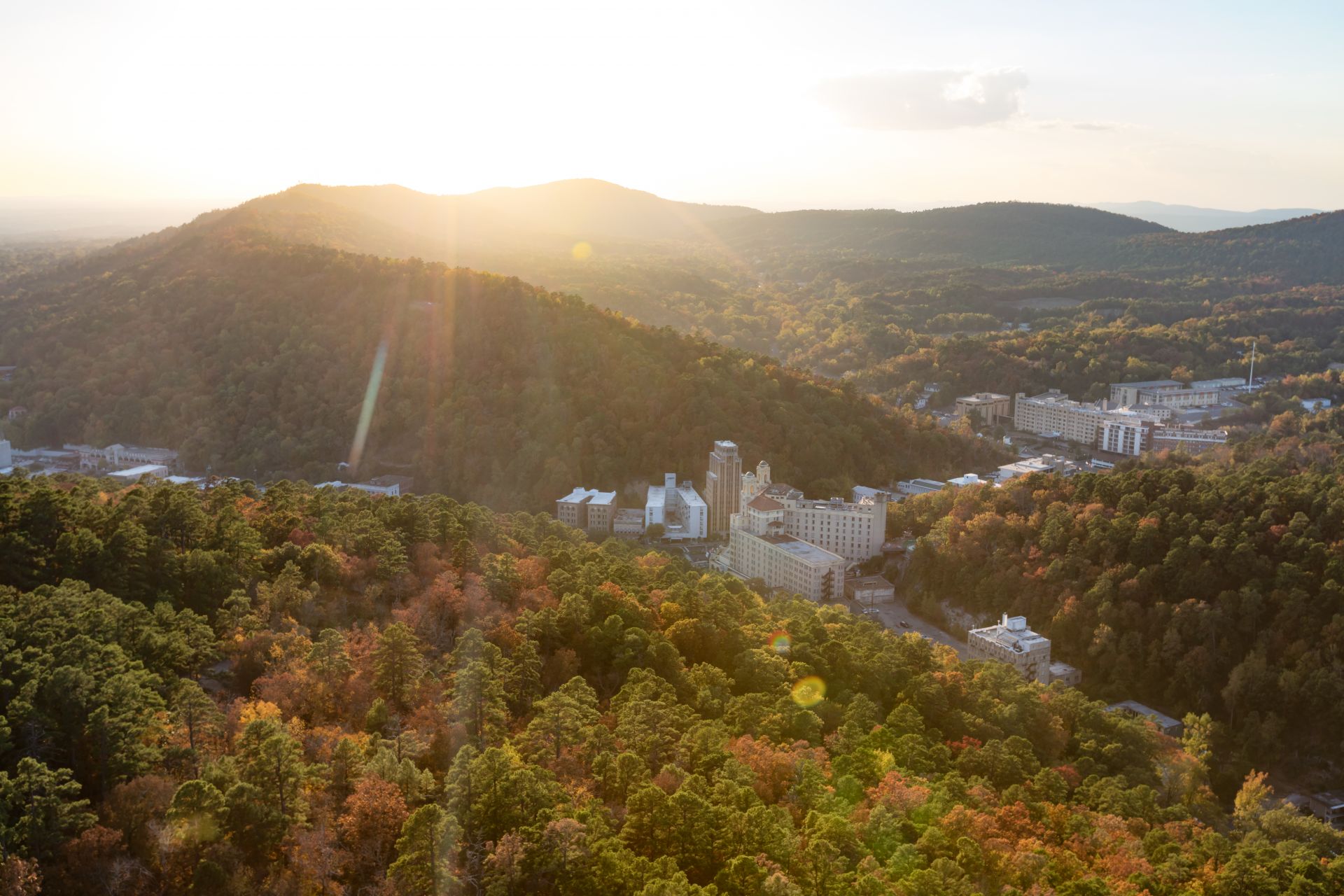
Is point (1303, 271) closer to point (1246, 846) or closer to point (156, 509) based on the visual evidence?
point (1246, 846)

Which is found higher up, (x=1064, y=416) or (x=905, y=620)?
(x=1064, y=416)

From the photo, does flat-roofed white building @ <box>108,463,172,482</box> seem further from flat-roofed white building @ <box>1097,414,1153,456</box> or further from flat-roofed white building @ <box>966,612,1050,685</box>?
flat-roofed white building @ <box>1097,414,1153,456</box>

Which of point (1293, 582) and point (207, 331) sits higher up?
point (207, 331)

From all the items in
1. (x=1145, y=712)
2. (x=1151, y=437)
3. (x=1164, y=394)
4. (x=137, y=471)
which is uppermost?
(x=1164, y=394)

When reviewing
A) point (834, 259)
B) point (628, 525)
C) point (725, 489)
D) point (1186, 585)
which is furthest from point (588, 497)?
point (834, 259)

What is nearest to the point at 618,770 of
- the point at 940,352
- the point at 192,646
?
the point at 192,646

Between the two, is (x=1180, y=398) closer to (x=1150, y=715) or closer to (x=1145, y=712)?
(x=1145, y=712)

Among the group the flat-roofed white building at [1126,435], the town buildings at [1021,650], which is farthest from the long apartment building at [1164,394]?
the town buildings at [1021,650]
